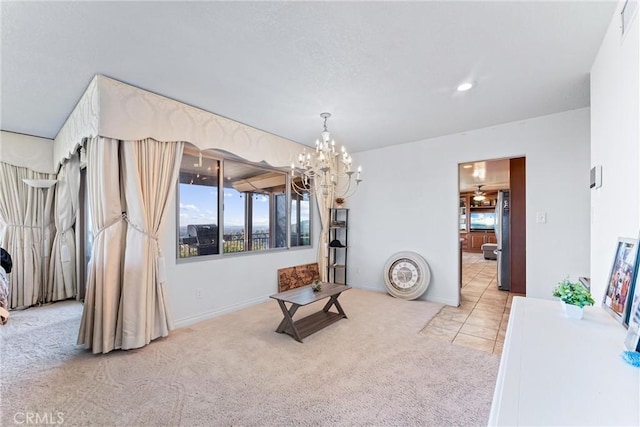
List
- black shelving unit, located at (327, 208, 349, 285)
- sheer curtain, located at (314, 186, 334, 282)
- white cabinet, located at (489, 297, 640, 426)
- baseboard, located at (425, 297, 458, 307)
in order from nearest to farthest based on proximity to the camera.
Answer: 1. white cabinet, located at (489, 297, 640, 426)
2. baseboard, located at (425, 297, 458, 307)
3. sheer curtain, located at (314, 186, 334, 282)
4. black shelving unit, located at (327, 208, 349, 285)

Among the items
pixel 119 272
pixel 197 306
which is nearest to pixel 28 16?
pixel 119 272

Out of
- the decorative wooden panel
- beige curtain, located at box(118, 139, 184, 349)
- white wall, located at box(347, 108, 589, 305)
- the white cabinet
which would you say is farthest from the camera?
the decorative wooden panel

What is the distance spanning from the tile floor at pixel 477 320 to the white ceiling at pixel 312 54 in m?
2.57

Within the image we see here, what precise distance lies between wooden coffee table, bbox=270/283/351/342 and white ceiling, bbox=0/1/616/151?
2140mm

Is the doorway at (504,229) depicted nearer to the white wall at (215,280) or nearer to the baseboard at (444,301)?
the baseboard at (444,301)

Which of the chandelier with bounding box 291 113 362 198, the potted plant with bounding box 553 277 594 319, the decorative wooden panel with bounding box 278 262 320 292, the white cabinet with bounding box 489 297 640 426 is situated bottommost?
the decorative wooden panel with bounding box 278 262 320 292

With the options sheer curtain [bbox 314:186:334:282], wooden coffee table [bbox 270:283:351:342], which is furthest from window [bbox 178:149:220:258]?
sheer curtain [bbox 314:186:334:282]

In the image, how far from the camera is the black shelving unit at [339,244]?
5.32m

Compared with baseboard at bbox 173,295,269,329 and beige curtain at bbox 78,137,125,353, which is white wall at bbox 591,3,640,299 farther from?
beige curtain at bbox 78,137,125,353

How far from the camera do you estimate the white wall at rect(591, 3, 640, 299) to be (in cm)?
146

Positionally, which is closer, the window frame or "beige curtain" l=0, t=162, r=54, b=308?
the window frame

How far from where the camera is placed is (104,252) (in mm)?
2586

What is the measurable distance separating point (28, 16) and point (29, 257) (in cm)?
376

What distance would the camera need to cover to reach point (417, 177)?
4.56 meters
